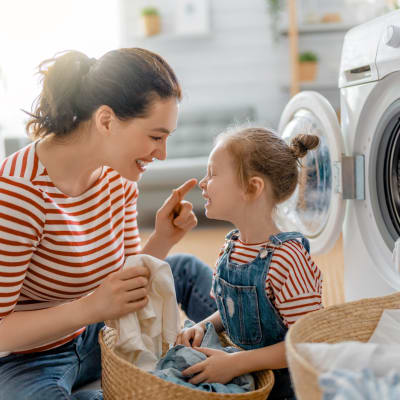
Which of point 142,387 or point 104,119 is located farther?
point 104,119

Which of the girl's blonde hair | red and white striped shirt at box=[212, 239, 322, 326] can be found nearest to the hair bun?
the girl's blonde hair

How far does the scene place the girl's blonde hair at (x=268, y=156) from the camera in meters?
1.19

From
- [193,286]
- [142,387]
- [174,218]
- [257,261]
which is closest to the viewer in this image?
[142,387]

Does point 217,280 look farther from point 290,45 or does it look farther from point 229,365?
point 290,45

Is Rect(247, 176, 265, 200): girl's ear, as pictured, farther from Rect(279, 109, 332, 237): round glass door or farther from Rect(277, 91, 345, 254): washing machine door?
Rect(279, 109, 332, 237): round glass door

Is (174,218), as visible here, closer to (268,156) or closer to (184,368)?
(268,156)

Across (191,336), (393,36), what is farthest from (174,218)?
(393,36)

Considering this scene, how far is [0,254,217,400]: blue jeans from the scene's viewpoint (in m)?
1.06

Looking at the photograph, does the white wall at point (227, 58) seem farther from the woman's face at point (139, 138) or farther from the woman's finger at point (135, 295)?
the woman's finger at point (135, 295)

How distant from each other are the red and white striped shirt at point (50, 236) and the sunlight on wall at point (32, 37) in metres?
3.04

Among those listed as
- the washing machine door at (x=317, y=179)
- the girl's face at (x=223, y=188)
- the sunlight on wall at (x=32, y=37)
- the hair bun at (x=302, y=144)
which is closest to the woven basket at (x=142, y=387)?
the girl's face at (x=223, y=188)

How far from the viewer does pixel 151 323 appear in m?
1.15

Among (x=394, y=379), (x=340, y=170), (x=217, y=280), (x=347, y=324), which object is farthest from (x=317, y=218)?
(x=394, y=379)

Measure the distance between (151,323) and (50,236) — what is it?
0.28 m
